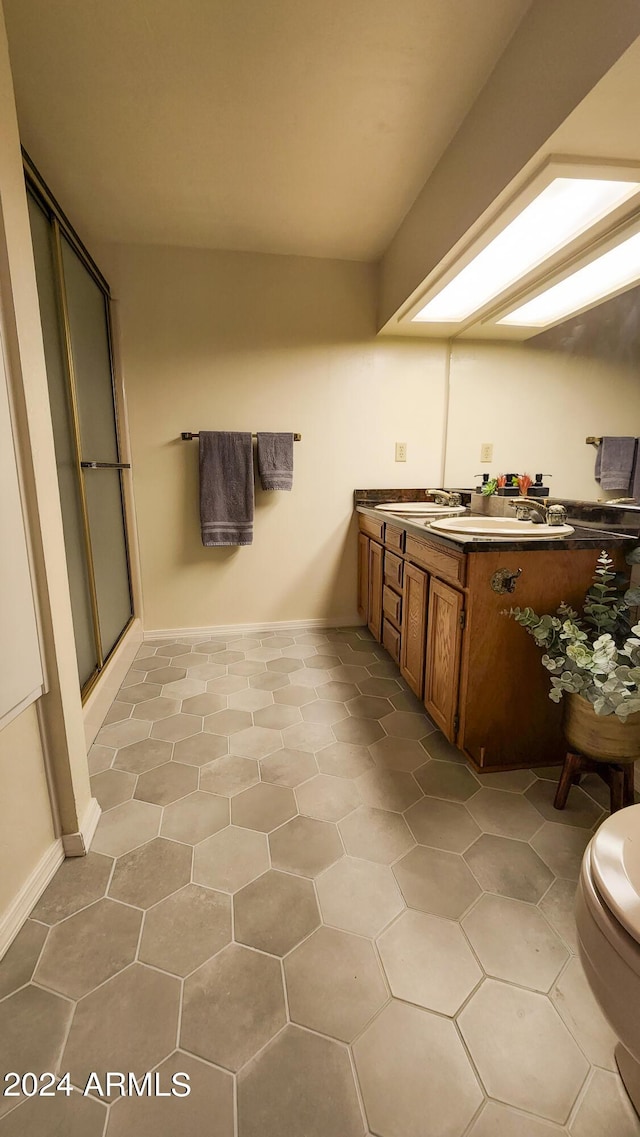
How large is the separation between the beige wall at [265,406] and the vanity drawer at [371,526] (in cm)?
11

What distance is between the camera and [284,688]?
2074 millimetres

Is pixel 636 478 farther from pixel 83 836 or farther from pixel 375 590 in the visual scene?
Result: pixel 83 836

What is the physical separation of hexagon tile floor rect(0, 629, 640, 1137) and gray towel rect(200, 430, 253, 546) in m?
1.28

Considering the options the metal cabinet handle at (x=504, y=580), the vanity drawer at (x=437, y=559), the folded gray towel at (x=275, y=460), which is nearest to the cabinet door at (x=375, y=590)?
the vanity drawer at (x=437, y=559)

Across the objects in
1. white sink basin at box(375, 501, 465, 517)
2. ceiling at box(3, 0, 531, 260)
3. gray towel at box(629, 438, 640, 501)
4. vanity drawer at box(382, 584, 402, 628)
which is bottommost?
vanity drawer at box(382, 584, 402, 628)

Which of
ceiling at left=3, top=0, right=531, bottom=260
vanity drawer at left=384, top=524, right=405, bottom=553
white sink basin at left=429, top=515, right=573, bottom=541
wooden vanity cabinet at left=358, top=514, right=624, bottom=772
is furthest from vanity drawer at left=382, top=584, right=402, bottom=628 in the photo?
ceiling at left=3, top=0, right=531, bottom=260

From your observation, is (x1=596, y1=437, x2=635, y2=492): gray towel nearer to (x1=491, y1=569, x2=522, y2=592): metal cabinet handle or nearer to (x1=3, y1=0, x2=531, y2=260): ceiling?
(x1=491, y1=569, x2=522, y2=592): metal cabinet handle

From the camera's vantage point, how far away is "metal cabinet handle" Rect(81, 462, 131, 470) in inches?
72.0

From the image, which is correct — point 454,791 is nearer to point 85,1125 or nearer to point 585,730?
point 585,730

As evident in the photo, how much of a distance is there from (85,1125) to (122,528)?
2.19 metres

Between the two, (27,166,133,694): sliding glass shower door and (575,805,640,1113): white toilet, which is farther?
(27,166,133,694): sliding glass shower door

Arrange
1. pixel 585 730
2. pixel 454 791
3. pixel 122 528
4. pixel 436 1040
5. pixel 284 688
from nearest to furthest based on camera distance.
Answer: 1. pixel 436 1040
2. pixel 585 730
3. pixel 454 791
4. pixel 284 688
5. pixel 122 528

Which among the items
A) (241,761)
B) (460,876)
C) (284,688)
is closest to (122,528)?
(284,688)

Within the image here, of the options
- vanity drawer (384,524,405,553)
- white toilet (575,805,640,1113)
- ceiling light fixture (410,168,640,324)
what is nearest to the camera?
white toilet (575,805,640,1113)
